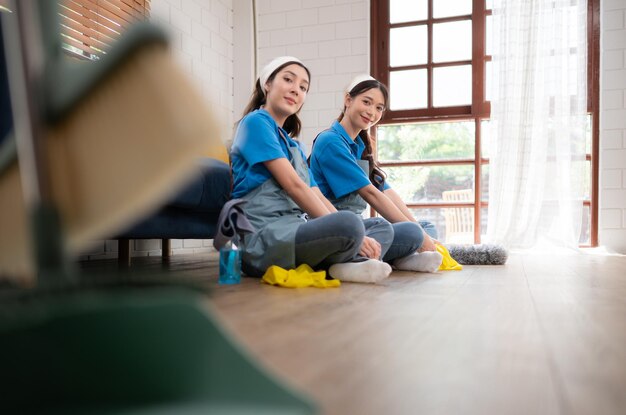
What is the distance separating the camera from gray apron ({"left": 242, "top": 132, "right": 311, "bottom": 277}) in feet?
5.57

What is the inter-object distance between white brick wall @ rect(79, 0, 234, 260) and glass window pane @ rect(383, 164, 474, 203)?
1501 mm

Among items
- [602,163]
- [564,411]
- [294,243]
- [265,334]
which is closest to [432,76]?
[602,163]

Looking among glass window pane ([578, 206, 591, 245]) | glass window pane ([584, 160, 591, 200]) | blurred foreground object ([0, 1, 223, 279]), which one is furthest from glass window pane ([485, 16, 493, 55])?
blurred foreground object ([0, 1, 223, 279])

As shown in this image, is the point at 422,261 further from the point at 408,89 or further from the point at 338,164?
the point at 408,89

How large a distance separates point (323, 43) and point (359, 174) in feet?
7.87

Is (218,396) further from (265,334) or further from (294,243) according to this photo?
(294,243)

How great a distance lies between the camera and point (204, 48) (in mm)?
3984

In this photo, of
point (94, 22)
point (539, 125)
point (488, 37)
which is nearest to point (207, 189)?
point (94, 22)

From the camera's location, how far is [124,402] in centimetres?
36

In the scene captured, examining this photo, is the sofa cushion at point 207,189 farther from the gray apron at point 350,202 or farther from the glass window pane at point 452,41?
the glass window pane at point 452,41

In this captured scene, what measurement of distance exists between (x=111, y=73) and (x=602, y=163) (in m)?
4.05

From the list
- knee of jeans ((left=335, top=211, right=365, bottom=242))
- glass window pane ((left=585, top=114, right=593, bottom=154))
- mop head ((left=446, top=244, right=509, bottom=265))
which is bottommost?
mop head ((left=446, top=244, right=509, bottom=265))

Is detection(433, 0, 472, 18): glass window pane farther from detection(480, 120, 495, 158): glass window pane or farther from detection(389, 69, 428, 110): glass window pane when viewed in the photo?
detection(480, 120, 495, 158): glass window pane

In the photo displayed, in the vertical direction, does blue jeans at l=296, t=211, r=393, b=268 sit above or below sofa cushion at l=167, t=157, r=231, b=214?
below
